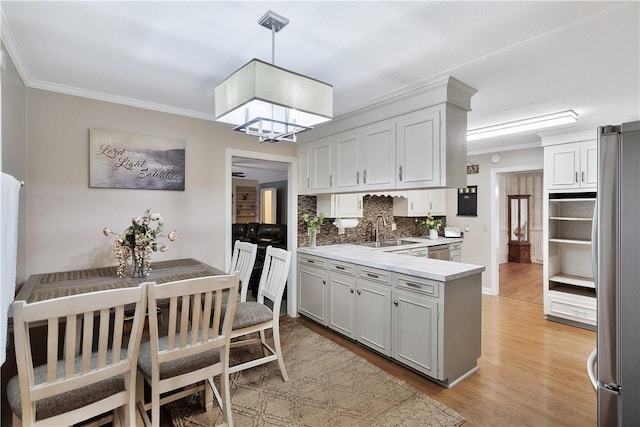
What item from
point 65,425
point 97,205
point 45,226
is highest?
point 97,205

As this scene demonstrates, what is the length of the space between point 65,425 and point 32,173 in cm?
208

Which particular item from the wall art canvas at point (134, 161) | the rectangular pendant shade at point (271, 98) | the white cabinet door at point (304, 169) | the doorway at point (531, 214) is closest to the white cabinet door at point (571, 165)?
the white cabinet door at point (304, 169)

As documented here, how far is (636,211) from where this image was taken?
118cm

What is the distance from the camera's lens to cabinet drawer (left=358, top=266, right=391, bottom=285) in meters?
2.81

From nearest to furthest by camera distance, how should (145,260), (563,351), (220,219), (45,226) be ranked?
(145,260), (45,226), (563,351), (220,219)

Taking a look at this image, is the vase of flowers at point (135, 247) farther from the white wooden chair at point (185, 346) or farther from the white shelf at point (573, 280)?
the white shelf at point (573, 280)

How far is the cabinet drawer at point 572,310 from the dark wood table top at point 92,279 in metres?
4.15

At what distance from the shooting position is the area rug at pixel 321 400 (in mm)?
2047

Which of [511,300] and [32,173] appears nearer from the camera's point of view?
[32,173]

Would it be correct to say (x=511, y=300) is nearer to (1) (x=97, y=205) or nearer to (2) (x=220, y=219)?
(2) (x=220, y=219)

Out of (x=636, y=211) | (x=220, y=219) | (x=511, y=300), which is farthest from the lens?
(x=511, y=300)

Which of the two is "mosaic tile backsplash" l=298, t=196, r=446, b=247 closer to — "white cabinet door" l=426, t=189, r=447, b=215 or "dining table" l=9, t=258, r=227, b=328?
"white cabinet door" l=426, t=189, r=447, b=215

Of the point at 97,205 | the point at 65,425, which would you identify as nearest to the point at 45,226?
the point at 97,205

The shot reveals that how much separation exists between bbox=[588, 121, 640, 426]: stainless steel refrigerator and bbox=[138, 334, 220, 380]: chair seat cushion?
75.9 inches
